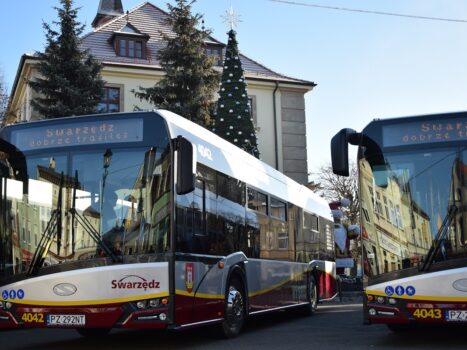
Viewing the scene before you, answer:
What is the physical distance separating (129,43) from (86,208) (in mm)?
26952

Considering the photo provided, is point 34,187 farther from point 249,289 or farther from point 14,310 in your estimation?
point 249,289

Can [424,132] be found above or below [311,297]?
above

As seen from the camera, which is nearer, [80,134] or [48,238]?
[48,238]

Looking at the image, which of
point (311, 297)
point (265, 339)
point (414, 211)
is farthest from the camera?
point (311, 297)

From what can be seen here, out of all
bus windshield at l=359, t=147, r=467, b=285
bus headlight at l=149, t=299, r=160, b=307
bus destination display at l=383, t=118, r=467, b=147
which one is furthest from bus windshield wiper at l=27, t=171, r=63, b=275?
bus destination display at l=383, t=118, r=467, b=147

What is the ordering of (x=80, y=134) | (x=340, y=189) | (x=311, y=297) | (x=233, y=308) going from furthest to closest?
(x=340, y=189), (x=311, y=297), (x=233, y=308), (x=80, y=134)

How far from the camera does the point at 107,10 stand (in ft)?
161

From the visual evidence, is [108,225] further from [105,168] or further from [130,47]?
[130,47]

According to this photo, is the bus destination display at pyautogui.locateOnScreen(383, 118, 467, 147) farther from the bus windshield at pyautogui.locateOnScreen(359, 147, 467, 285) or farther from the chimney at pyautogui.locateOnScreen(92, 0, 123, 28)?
the chimney at pyautogui.locateOnScreen(92, 0, 123, 28)

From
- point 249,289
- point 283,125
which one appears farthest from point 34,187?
point 283,125

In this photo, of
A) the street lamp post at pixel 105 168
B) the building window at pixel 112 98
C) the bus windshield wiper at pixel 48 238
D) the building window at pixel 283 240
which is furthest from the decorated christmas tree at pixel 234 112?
the bus windshield wiper at pixel 48 238

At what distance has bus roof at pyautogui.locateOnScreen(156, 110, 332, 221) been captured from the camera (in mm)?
8812

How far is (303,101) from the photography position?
36.2 m

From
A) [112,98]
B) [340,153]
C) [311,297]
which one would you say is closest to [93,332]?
[340,153]
